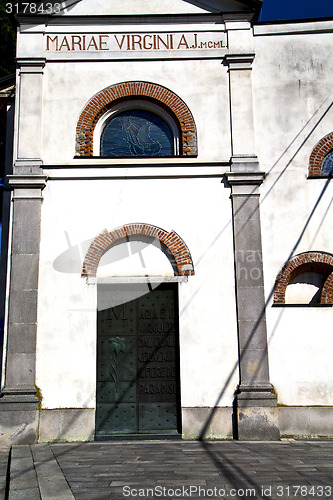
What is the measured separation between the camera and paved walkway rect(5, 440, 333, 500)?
5422 mm

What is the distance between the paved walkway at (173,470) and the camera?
17.8 ft

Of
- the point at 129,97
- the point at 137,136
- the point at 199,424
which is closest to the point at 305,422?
the point at 199,424

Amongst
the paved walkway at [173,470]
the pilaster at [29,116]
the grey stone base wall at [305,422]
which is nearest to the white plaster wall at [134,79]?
the pilaster at [29,116]

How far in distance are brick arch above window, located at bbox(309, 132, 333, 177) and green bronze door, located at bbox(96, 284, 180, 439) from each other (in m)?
3.41

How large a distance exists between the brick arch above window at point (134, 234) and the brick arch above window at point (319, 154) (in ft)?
9.29

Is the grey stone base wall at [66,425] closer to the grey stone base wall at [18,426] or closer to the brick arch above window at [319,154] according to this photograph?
the grey stone base wall at [18,426]

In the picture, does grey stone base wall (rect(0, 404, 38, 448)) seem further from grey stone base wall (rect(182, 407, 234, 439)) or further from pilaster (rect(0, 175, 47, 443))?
grey stone base wall (rect(182, 407, 234, 439))

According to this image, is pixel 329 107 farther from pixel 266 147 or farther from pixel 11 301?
pixel 11 301

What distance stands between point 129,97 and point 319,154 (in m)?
3.76

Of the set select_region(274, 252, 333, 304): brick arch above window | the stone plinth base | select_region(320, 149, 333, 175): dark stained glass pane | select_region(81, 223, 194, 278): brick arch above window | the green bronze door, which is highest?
select_region(320, 149, 333, 175): dark stained glass pane

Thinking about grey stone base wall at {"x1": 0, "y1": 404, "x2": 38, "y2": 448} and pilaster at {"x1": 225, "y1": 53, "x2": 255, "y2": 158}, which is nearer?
grey stone base wall at {"x1": 0, "y1": 404, "x2": 38, "y2": 448}

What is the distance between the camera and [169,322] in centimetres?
943

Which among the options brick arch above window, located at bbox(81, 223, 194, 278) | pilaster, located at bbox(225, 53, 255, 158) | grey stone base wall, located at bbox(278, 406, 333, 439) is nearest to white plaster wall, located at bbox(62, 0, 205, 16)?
pilaster, located at bbox(225, 53, 255, 158)

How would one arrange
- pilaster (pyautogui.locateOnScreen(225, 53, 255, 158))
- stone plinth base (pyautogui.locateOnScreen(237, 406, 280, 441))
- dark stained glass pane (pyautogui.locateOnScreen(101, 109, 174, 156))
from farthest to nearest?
1. dark stained glass pane (pyautogui.locateOnScreen(101, 109, 174, 156))
2. pilaster (pyautogui.locateOnScreen(225, 53, 255, 158))
3. stone plinth base (pyautogui.locateOnScreen(237, 406, 280, 441))
